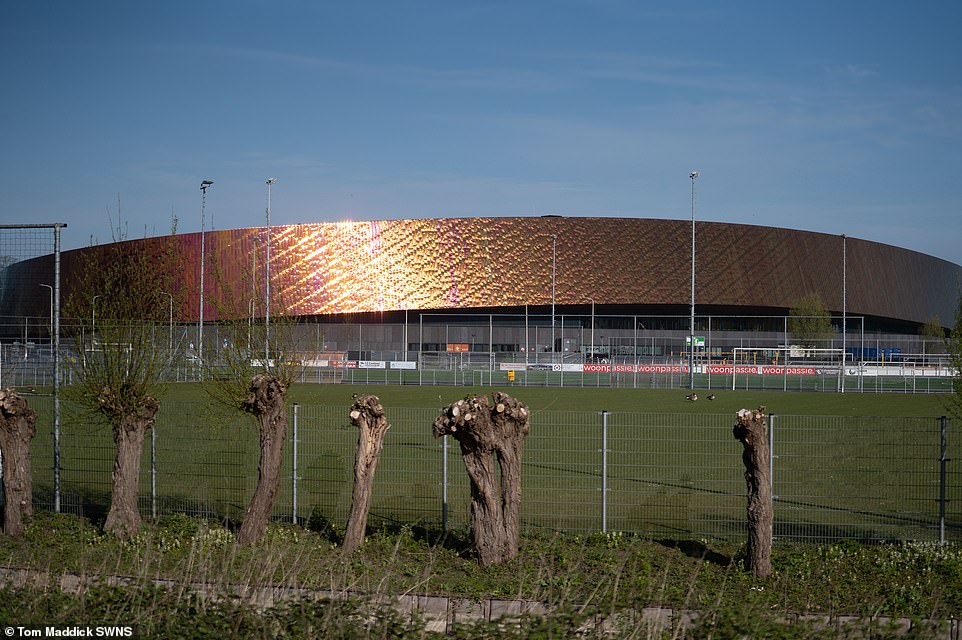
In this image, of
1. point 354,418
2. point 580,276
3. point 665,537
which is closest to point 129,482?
point 354,418

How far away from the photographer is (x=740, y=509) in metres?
11.9

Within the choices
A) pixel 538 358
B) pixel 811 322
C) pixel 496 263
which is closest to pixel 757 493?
pixel 538 358

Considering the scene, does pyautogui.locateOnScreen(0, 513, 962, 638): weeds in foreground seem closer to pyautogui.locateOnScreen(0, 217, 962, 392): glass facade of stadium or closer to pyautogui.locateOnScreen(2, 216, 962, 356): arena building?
pyautogui.locateOnScreen(0, 217, 962, 392): glass facade of stadium

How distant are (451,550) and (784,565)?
10.3 ft

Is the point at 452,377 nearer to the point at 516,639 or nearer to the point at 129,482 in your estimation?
the point at 129,482

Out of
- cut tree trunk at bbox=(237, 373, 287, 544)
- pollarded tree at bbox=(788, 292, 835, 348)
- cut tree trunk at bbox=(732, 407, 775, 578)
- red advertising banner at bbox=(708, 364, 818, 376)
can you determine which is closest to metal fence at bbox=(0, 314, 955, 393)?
red advertising banner at bbox=(708, 364, 818, 376)

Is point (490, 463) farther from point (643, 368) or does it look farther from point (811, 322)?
point (811, 322)

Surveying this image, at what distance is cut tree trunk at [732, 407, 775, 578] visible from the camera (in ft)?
28.4

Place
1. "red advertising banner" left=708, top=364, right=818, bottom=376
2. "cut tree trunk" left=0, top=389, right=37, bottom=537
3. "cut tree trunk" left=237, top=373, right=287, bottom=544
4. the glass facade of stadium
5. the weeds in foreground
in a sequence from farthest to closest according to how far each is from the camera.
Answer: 1. the glass facade of stadium
2. "red advertising banner" left=708, top=364, right=818, bottom=376
3. "cut tree trunk" left=0, top=389, right=37, bottom=537
4. "cut tree trunk" left=237, top=373, right=287, bottom=544
5. the weeds in foreground

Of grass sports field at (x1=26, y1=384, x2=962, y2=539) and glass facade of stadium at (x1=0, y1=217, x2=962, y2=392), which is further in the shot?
glass facade of stadium at (x1=0, y1=217, x2=962, y2=392)

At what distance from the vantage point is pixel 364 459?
9.55m

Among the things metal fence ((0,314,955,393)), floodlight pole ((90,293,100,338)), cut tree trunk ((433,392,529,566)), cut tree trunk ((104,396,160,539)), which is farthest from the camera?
metal fence ((0,314,955,393))

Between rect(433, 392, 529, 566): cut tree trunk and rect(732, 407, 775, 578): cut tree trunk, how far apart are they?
2.07 m

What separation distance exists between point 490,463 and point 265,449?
2469 millimetres
